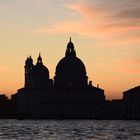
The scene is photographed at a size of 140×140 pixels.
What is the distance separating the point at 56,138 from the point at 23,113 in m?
93.8

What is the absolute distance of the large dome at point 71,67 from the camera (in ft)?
593

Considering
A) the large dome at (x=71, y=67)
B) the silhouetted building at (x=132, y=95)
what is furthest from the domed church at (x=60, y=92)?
the silhouetted building at (x=132, y=95)

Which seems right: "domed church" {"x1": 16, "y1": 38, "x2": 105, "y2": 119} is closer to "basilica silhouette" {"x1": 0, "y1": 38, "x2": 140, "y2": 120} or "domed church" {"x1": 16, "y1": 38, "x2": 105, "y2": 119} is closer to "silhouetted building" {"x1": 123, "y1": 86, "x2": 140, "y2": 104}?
"basilica silhouette" {"x1": 0, "y1": 38, "x2": 140, "y2": 120}

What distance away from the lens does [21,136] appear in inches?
3223

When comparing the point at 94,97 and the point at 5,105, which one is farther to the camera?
the point at 5,105

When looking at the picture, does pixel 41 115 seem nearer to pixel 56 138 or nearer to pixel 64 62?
pixel 64 62

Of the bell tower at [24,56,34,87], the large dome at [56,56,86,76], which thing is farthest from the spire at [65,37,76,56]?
the bell tower at [24,56,34,87]

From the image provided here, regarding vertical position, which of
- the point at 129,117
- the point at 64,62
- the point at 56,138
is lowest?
the point at 56,138

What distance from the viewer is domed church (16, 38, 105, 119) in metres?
166

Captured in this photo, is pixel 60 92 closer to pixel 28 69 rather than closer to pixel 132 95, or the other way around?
pixel 28 69

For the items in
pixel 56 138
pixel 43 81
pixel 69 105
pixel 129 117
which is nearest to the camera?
pixel 56 138

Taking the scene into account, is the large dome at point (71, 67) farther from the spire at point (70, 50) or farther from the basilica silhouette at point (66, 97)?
the spire at point (70, 50)

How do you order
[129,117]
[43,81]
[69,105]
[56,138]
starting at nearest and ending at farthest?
1. [56,138]
2. [129,117]
3. [69,105]
4. [43,81]

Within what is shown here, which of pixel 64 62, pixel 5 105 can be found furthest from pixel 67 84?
pixel 5 105
